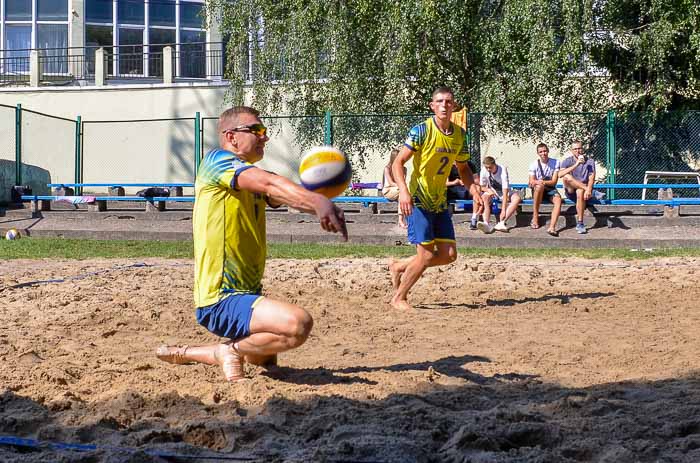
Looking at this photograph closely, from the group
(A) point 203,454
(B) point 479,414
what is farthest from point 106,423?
(B) point 479,414

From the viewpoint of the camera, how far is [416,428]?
4633mm

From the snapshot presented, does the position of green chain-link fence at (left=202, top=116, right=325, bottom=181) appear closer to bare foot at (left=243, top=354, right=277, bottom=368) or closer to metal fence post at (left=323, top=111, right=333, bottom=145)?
metal fence post at (left=323, top=111, right=333, bottom=145)

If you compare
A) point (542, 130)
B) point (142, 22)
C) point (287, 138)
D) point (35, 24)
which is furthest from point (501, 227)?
point (35, 24)

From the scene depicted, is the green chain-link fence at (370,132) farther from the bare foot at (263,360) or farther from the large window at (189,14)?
the large window at (189,14)

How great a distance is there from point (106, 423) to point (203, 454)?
0.86 meters

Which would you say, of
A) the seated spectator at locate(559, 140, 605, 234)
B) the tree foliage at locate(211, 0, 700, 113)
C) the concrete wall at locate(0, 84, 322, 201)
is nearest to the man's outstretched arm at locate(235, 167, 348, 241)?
the seated spectator at locate(559, 140, 605, 234)

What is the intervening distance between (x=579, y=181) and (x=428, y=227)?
909 centimetres

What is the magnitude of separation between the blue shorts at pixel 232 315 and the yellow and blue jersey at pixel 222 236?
0.04 meters

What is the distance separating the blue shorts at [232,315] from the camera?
218 inches

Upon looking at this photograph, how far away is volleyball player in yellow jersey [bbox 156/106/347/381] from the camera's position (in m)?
5.47

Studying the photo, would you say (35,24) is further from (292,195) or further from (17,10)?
(292,195)

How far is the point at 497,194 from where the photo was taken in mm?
17828

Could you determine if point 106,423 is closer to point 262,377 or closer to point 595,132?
point 262,377

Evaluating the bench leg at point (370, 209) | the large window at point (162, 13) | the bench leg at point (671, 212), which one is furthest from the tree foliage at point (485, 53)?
the large window at point (162, 13)
